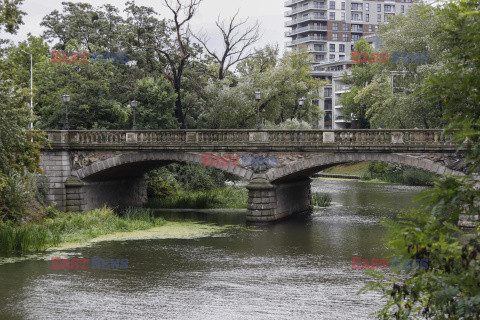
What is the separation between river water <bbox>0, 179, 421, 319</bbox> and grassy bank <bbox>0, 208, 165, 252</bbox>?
1.60 m

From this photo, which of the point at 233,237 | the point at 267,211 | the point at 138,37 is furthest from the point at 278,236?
the point at 138,37

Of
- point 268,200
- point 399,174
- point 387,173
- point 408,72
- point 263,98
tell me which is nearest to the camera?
point 268,200

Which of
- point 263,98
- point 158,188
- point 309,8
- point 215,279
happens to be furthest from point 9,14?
point 309,8

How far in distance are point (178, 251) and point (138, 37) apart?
2882 cm

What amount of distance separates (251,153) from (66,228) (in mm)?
10298

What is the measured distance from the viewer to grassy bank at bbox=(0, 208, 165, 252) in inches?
951

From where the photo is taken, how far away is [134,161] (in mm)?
33125

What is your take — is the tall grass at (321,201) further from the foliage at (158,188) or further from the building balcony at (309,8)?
the building balcony at (309,8)

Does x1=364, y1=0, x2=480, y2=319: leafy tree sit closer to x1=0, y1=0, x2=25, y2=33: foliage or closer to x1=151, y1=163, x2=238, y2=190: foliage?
x1=0, y1=0, x2=25, y2=33: foliage

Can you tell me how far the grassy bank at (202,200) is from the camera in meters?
38.9

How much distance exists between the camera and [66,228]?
2780cm

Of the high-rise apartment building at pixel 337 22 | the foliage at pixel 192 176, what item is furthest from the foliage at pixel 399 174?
the high-rise apartment building at pixel 337 22

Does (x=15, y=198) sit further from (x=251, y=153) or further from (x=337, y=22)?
(x=337, y=22)

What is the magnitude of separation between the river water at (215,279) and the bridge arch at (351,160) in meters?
2.86
